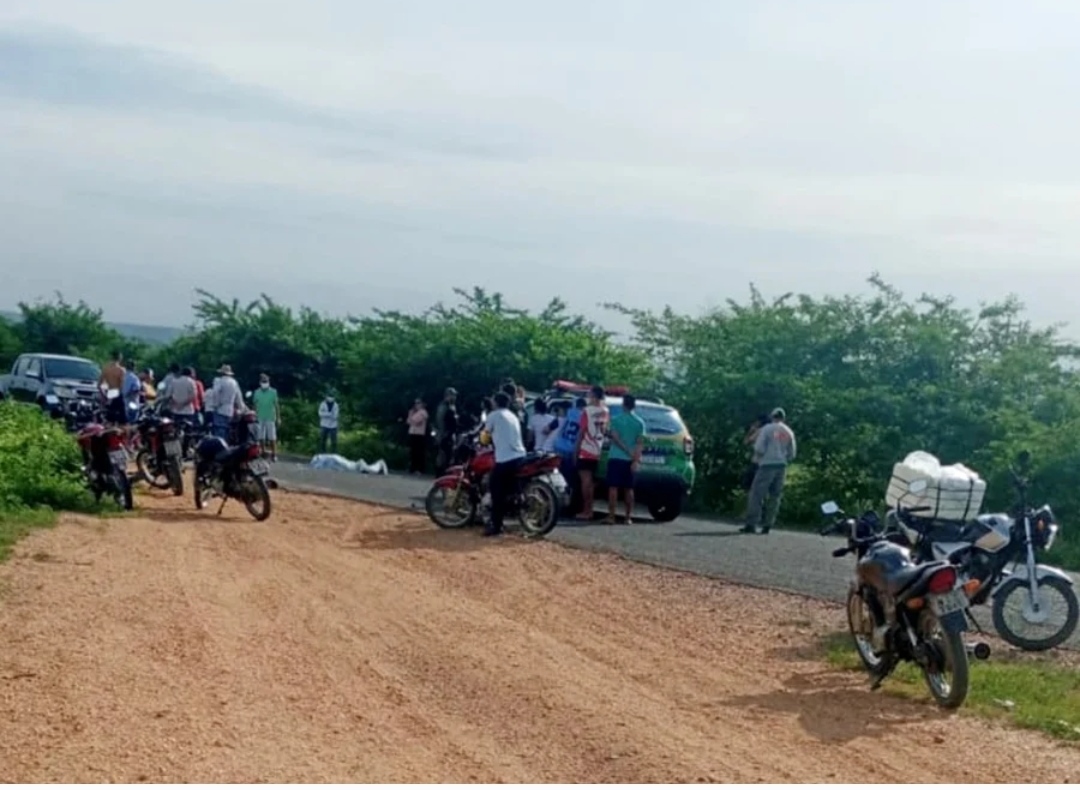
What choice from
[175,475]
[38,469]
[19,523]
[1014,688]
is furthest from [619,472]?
[1014,688]

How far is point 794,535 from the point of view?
20703 millimetres

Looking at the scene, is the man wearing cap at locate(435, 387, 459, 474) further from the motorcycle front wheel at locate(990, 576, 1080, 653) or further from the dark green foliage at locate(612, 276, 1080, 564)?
Result: the motorcycle front wheel at locate(990, 576, 1080, 653)

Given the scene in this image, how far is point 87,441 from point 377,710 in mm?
10539

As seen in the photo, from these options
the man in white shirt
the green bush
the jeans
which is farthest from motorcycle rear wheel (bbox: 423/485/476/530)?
the jeans

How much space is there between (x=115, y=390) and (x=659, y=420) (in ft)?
26.2

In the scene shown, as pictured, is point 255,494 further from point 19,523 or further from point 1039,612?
point 1039,612

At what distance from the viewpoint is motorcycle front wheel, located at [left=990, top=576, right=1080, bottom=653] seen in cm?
1127

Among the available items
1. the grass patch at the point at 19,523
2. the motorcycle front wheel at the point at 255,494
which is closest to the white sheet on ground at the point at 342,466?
the motorcycle front wheel at the point at 255,494

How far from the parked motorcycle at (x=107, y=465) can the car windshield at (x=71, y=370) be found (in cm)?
1873

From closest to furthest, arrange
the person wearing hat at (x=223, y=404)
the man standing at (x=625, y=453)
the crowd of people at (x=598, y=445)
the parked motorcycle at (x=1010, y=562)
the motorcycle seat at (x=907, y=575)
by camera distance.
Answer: the motorcycle seat at (x=907, y=575) < the parked motorcycle at (x=1010, y=562) < the crowd of people at (x=598, y=445) < the man standing at (x=625, y=453) < the person wearing hat at (x=223, y=404)

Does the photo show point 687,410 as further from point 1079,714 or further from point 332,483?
point 1079,714

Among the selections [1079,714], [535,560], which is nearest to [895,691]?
[1079,714]

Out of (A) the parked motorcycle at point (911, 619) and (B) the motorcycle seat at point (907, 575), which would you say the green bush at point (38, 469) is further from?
(B) the motorcycle seat at point (907, 575)

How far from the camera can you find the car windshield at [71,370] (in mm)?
35656
